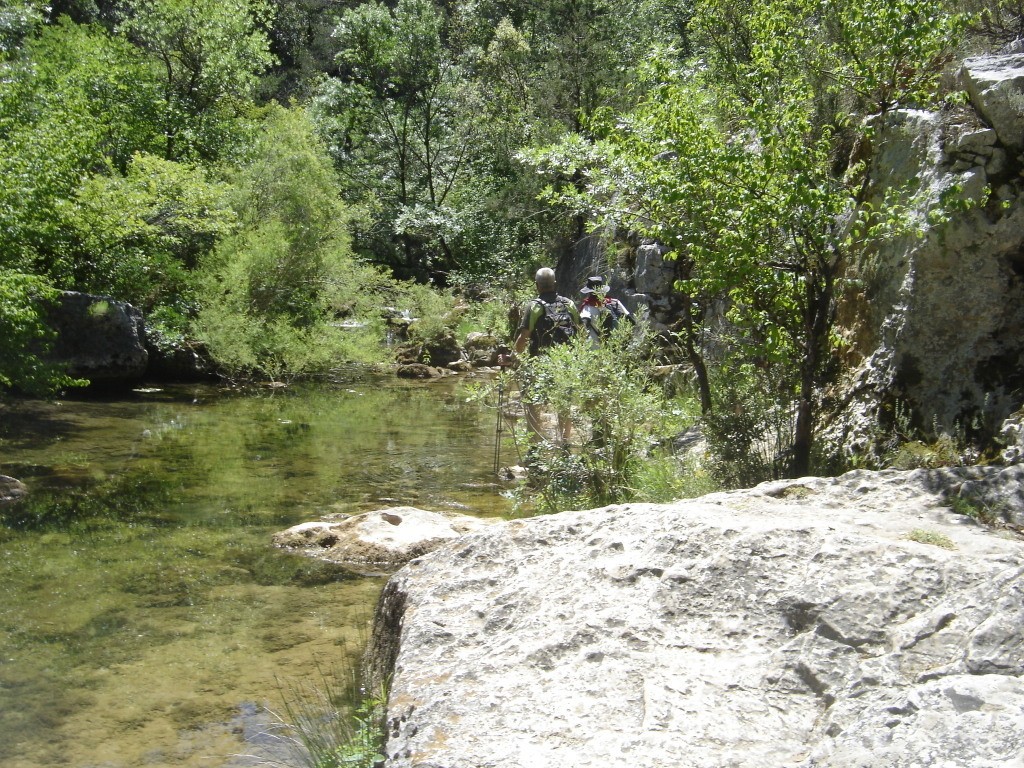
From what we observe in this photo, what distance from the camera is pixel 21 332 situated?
1079 centimetres

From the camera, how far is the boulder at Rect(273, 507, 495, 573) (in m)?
7.02

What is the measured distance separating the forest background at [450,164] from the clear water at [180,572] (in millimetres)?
2084

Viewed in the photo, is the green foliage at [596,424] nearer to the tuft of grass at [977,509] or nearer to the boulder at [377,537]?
the boulder at [377,537]

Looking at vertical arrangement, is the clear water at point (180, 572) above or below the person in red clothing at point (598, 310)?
below

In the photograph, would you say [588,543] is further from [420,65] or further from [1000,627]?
[420,65]

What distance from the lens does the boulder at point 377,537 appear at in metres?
7.02

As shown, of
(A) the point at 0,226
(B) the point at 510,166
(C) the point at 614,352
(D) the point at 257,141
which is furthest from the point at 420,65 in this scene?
(C) the point at 614,352

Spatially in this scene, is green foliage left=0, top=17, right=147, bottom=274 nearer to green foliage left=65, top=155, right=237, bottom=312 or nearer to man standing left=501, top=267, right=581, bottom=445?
green foliage left=65, top=155, right=237, bottom=312

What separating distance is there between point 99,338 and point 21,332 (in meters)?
5.63

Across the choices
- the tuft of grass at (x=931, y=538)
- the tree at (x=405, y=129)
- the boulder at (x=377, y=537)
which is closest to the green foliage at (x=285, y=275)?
the tree at (x=405, y=129)

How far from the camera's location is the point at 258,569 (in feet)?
22.7

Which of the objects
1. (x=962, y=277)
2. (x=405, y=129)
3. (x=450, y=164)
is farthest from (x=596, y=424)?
(x=450, y=164)

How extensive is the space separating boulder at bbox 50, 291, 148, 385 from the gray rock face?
1363 cm

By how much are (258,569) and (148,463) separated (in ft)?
14.8
